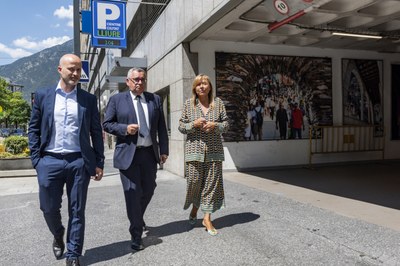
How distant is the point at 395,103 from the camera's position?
39.5 ft

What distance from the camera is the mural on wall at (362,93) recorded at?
37.4ft

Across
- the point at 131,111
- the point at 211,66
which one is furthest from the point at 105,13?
the point at 131,111

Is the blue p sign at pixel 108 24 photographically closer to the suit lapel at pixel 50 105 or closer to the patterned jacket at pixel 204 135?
the patterned jacket at pixel 204 135

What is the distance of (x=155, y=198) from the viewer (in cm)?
712

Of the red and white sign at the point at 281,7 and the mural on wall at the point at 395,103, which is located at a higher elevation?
the red and white sign at the point at 281,7

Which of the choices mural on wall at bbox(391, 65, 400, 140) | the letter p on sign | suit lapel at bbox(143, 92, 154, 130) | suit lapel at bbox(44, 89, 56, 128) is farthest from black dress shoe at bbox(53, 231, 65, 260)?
mural on wall at bbox(391, 65, 400, 140)

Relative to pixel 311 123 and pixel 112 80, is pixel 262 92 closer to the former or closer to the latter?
pixel 311 123

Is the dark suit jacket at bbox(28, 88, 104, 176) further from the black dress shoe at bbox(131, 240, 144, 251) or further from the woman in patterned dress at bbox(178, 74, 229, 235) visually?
the woman in patterned dress at bbox(178, 74, 229, 235)

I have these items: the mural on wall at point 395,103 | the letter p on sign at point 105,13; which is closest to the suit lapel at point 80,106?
the letter p on sign at point 105,13

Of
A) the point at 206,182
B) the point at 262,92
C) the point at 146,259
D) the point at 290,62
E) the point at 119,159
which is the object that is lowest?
the point at 146,259

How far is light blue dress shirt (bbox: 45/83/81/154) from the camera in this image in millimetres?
3635

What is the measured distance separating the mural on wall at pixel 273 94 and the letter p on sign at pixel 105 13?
147 inches

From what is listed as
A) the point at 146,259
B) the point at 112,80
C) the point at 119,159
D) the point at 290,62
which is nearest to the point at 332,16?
the point at 290,62

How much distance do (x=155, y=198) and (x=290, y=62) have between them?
5796mm
